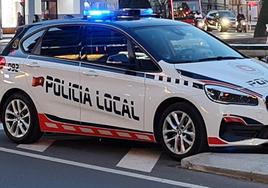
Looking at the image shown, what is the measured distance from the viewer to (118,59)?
25.8 ft

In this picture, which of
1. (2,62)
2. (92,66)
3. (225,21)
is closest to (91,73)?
(92,66)

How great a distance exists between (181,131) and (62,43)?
7.05 ft

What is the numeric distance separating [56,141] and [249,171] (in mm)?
3315

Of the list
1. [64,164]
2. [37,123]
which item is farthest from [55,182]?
[37,123]

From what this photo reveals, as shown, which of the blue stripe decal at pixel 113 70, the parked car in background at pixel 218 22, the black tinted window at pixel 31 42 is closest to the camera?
the blue stripe decal at pixel 113 70

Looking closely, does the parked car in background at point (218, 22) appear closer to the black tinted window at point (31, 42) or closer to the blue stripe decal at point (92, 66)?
the black tinted window at point (31, 42)

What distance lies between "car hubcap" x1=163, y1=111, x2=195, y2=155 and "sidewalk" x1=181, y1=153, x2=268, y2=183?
21 cm

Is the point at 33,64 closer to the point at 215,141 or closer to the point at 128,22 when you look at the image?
the point at 128,22

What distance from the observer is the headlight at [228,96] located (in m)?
6.99

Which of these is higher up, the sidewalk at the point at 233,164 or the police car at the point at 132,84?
the police car at the point at 132,84

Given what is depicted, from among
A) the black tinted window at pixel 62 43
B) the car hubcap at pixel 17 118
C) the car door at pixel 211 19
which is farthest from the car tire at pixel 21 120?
the car door at pixel 211 19

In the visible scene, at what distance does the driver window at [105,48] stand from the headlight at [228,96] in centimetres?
115

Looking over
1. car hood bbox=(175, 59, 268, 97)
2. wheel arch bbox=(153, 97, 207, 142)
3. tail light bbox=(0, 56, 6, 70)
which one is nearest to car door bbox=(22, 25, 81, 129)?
tail light bbox=(0, 56, 6, 70)

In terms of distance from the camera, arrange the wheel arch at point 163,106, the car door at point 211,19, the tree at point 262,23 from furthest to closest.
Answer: the car door at point 211,19
the tree at point 262,23
the wheel arch at point 163,106
